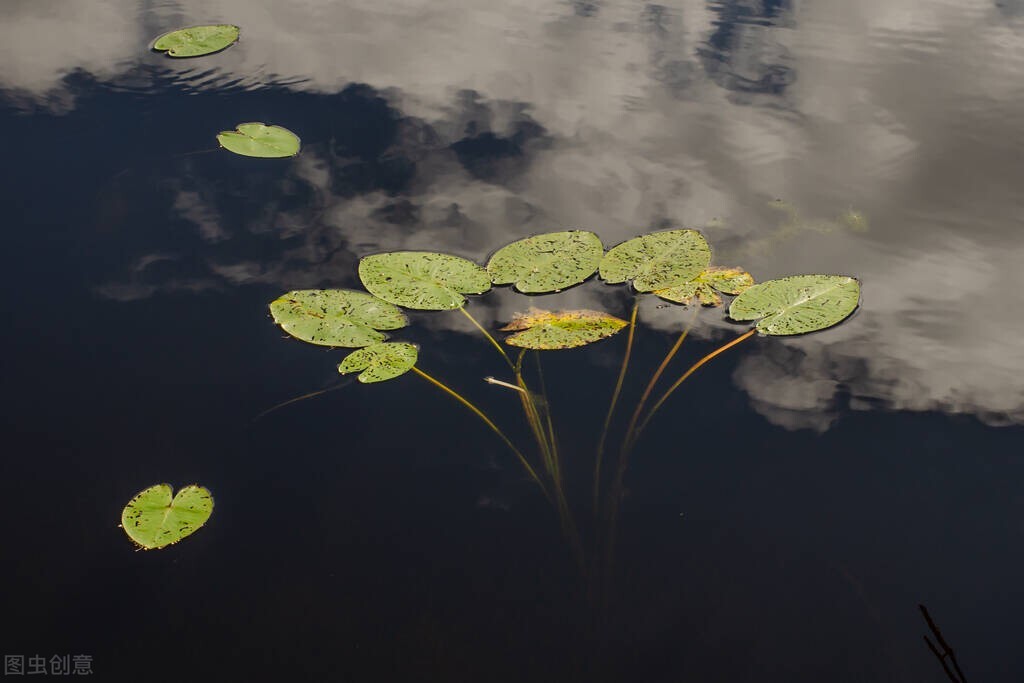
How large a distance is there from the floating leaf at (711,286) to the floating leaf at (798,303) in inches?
1.6

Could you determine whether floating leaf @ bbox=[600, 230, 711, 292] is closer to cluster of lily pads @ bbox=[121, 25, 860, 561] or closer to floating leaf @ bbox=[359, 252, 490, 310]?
cluster of lily pads @ bbox=[121, 25, 860, 561]

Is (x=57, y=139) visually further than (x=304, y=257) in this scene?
Yes

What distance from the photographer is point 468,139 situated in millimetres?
3021

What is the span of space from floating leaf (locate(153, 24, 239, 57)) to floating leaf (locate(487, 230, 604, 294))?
1.94 metres

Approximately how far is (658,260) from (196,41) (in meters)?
2.43

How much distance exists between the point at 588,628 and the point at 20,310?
1.83 m

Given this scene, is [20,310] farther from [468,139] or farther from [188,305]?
[468,139]

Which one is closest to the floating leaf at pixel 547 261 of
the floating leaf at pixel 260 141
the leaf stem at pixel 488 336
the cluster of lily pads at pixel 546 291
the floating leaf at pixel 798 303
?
the cluster of lily pads at pixel 546 291

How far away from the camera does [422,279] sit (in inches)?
92.0

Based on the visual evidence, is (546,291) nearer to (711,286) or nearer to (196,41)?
(711,286)

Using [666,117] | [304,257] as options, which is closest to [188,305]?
[304,257]

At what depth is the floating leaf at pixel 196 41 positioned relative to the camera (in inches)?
137

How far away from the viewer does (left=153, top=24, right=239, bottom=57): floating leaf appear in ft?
11.4

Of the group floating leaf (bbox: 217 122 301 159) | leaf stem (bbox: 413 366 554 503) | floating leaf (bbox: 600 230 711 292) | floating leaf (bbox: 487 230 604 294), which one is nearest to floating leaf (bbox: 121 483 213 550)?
leaf stem (bbox: 413 366 554 503)
